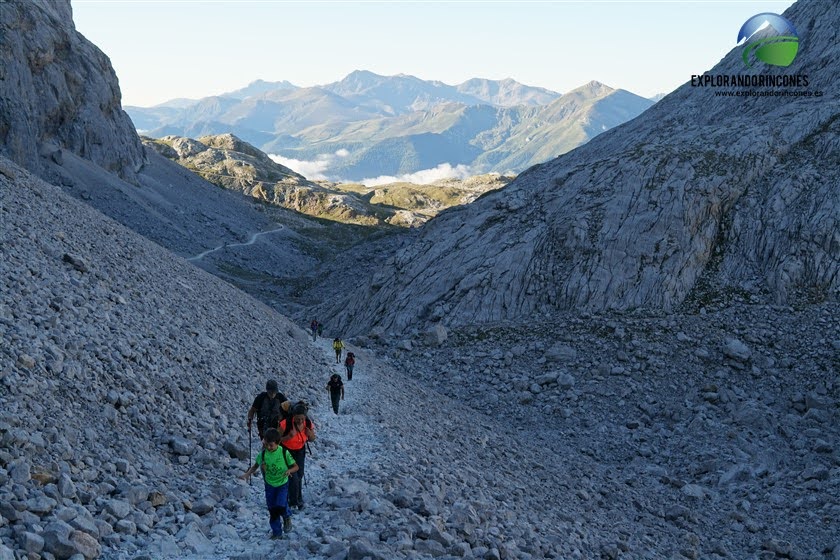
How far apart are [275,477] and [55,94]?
90299 millimetres

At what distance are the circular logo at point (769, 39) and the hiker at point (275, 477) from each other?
2189 inches

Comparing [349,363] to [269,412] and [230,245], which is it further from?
[230,245]

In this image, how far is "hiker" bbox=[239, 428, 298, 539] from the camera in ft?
41.5

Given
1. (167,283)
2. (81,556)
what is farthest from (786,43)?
(81,556)

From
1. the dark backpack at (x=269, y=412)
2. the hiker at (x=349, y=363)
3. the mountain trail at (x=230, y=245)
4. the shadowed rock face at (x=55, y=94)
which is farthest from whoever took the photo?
the mountain trail at (x=230, y=245)

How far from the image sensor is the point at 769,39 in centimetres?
5734

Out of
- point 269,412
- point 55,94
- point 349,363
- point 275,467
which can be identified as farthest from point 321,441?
point 55,94

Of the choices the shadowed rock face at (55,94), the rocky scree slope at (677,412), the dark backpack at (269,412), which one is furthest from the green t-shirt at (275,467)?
the shadowed rock face at (55,94)

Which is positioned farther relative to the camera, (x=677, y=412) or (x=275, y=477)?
(x=677, y=412)

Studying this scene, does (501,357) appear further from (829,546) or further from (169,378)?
(169,378)

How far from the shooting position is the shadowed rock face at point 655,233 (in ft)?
133

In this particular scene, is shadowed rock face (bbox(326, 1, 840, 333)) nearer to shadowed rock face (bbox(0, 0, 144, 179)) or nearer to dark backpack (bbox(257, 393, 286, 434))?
dark backpack (bbox(257, 393, 286, 434))

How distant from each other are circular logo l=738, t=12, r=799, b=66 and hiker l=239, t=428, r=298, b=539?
55604 millimetres

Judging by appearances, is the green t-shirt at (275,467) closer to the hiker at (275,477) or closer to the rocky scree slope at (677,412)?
the hiker at (275,477)
